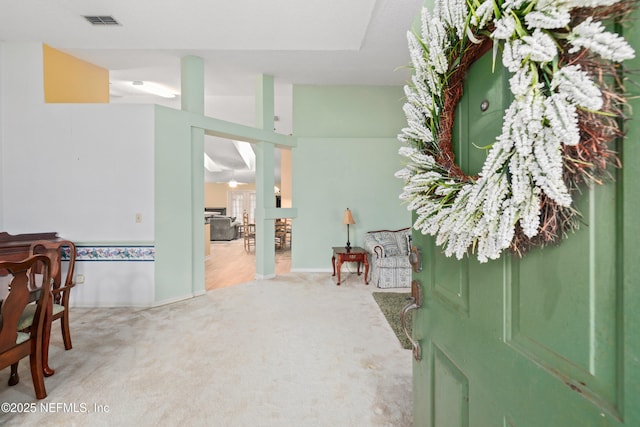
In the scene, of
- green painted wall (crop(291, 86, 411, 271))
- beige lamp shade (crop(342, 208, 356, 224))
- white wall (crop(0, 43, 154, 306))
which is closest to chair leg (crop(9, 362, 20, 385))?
white wall (crop(0, 43, 154, 306))

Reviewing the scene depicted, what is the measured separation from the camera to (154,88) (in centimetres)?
539

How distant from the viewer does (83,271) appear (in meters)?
3.57

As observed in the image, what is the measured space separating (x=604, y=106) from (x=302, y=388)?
2.15 metres

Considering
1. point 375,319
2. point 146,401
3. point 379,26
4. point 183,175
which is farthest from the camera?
point 183,175

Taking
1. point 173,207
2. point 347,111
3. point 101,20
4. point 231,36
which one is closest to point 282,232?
point 347,111

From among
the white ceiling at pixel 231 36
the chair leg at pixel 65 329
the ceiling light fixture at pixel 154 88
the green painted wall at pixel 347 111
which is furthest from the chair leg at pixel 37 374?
the ceiling light fixture at pixel 154 88

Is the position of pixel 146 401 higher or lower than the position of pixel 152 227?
lower

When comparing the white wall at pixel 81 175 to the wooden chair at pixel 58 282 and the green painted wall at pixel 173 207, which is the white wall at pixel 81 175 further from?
the wooden chair at pixel 58 282

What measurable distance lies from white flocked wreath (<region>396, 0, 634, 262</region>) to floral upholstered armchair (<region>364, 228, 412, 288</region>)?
3805 millimetres

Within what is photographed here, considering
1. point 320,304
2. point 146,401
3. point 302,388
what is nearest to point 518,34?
point 302,388

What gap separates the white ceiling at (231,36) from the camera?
3.09 metres

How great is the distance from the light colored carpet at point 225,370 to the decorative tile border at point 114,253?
645 millimetres

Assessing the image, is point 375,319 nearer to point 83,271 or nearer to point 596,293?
point 596,293

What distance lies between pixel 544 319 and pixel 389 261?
154 inches
